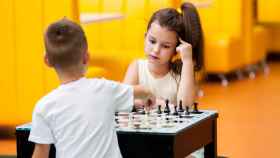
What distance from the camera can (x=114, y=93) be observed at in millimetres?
2637

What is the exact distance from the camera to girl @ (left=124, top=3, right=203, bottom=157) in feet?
11.3

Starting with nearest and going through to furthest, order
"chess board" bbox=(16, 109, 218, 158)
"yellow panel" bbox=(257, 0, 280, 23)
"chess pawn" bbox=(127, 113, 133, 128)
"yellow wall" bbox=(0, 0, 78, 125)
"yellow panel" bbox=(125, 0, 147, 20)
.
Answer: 1. "chess board" bbox=(16, 109, 218, 158)
2. "chess pawn" bbox=(127, 113, 133, 128)
3. "yellow wall" bbox=(0, 0, 78, 125)
4. "yellow panel" bbox=(125, 0, 147, 20)
5. "yellow panel" bbox=(257, 0, 280, 23)

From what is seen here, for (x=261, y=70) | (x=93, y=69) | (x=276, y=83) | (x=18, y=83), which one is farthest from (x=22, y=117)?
(x=261, y=70)

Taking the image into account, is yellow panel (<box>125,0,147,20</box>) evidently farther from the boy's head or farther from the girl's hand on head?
the boy's head

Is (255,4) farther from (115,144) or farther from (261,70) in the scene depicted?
(115,144)

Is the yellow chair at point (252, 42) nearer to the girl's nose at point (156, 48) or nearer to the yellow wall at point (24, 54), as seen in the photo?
the yellow wall at point (24, 54)

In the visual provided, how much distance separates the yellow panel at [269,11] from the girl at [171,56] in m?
5.96

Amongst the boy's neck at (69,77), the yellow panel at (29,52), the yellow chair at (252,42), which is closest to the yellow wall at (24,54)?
the yellow panel at (29,52)

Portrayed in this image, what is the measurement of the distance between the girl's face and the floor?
152cm

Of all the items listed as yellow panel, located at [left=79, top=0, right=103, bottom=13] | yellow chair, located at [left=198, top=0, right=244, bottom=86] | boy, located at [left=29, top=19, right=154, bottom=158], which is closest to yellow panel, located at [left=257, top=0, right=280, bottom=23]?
yellow chair, located at [left=198, top=0, right=244, bottom=86]

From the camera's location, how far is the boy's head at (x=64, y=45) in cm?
249

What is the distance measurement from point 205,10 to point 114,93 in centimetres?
591

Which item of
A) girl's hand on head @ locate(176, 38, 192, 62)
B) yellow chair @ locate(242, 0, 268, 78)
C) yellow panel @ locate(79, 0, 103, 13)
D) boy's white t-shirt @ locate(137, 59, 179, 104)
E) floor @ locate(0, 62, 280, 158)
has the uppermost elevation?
yellow panel @ locate(79, 0, 103, 13)

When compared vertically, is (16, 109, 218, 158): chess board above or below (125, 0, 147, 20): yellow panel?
below
